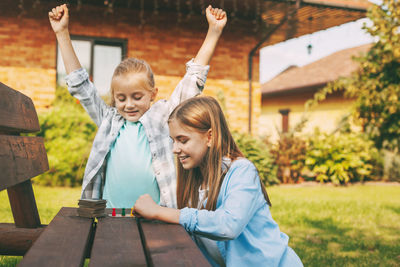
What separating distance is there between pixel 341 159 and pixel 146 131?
29.2 ft

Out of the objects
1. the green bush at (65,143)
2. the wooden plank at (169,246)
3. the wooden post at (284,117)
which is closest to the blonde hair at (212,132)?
the wooden plank at (169,246)

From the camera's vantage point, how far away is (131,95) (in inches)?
97.7

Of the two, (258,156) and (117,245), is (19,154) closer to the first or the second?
(117,245)

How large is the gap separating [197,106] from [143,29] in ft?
28.8

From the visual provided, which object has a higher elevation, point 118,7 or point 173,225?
point 118,7

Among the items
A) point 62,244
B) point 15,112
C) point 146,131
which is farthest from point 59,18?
point 62,244

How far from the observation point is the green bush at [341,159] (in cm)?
1037

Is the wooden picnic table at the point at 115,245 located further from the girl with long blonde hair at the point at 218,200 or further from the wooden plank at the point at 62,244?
the girl with long blonde hair at the point at 218,200

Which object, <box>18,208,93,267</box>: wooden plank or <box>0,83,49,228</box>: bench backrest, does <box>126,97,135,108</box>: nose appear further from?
<box>18,208,93,267</box>: wooden plank

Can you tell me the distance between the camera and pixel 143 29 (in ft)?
33.6

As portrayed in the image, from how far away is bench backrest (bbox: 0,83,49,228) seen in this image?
6.03 feet

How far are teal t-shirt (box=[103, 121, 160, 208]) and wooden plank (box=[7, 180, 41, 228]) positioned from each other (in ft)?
1.35

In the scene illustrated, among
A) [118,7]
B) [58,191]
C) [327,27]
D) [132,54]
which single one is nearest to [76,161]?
[58,191]

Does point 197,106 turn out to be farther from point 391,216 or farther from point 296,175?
point 296,175
